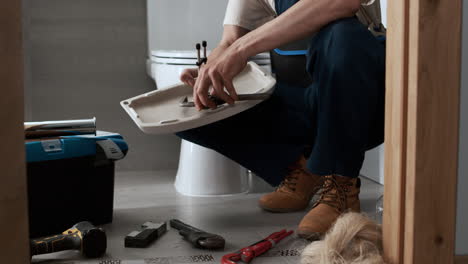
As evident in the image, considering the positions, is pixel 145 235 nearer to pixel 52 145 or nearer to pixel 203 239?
pixel 203 239

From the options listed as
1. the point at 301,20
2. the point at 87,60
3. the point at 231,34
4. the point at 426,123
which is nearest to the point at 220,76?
the point at 301,20

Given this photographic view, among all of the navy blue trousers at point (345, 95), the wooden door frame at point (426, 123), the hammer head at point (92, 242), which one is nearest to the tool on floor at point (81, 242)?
the hammer head at point (92, 242)

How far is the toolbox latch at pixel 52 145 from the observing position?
4.19 feet

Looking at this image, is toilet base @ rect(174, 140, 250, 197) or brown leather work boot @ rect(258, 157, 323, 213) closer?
brown leather work boot @ rect(258, 157, 323, 213)

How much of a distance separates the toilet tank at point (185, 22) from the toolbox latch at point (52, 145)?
0.91 meters

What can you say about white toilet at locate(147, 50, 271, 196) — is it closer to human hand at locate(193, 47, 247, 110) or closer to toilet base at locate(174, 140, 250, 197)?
toilet base at locate(174, 140, 250, 197)

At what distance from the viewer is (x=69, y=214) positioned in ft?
4.34

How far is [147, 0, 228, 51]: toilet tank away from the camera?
2.09 meters

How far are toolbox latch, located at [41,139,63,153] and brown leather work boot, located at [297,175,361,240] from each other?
1.90ft

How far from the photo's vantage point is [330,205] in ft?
4.28

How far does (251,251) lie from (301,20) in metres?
0.53

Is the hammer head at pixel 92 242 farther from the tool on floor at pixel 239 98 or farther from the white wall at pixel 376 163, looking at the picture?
the white wall at pixel 376 163

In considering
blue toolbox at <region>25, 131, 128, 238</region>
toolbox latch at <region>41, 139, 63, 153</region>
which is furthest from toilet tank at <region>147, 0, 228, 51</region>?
toolbox latch at <region>41, 139, 63, 153</region>

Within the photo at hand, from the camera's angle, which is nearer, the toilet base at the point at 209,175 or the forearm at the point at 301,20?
the forearm at the point at 301,20
